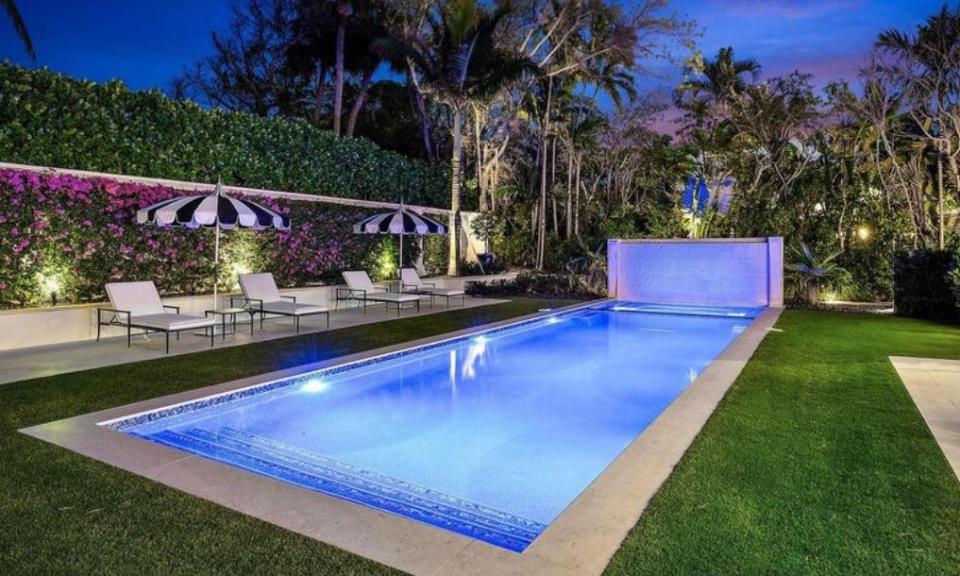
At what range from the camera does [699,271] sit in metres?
15.9

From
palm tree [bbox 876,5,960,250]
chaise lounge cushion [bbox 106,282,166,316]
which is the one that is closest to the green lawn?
chaise lounge cushion [bbox 106,282,166,316]

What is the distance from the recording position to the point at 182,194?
11234 mm

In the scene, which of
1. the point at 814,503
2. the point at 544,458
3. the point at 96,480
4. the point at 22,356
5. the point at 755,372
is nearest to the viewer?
the point at 814,503

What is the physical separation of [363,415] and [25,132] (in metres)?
7.24

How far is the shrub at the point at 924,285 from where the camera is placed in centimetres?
1234

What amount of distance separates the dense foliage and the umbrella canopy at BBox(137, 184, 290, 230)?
3.51ft

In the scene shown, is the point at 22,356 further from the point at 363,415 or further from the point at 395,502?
the point at 395,502

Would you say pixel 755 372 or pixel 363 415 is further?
pixel 755 372

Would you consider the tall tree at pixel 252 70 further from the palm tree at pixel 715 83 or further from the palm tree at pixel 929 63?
the palm tree at pixel 929 63

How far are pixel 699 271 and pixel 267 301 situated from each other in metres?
10.6

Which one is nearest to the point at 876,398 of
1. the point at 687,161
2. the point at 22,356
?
the point at 22,356

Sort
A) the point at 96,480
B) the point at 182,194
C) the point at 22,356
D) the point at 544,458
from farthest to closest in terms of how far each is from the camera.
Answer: the point at 182,194, the point at 22,356, the point at 544,458, the point at 96,480

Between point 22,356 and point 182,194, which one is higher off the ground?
point 182,194

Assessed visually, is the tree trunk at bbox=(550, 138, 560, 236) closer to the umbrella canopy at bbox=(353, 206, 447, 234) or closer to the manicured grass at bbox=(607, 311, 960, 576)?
the umbrella canopy at bbox=(353, 206, 447, 234)
